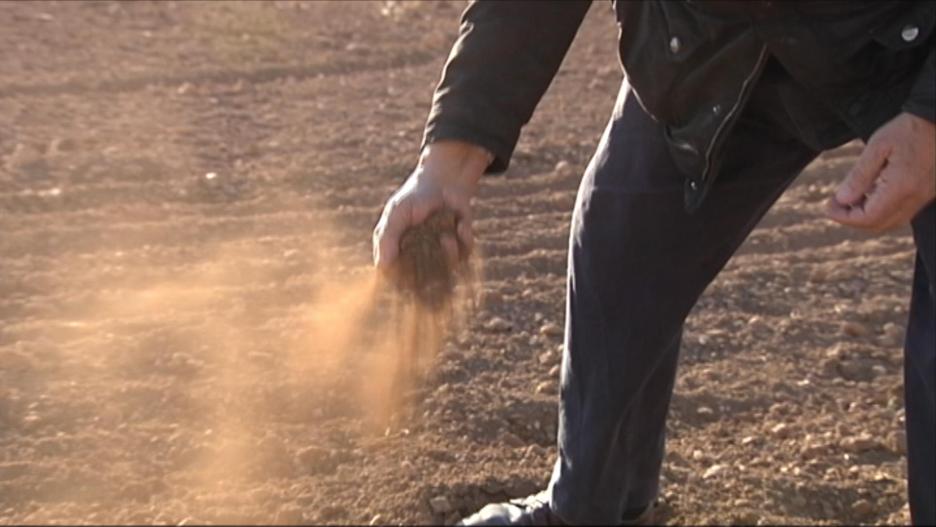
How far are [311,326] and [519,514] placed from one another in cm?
126

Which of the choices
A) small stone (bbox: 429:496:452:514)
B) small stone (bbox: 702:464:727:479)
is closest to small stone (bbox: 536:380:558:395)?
small stone (bbox: 702:464:727:479)

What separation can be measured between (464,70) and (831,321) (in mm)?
2085

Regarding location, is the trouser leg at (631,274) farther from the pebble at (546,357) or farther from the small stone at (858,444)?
the pebble at (546,357)

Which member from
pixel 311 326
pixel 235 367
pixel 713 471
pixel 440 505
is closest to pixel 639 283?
pixel 440 505

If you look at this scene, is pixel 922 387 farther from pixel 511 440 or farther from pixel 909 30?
pixel 511 440

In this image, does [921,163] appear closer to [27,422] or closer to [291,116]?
[27,422]

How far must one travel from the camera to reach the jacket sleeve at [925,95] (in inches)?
96.0

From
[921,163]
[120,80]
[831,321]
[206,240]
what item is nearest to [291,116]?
[120,80]

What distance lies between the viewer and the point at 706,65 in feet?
8.68

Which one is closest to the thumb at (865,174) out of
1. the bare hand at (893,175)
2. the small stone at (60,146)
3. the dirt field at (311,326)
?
the bare hand at (893,175)

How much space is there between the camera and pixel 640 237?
2863mm

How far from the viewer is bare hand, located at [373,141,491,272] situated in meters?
2.64

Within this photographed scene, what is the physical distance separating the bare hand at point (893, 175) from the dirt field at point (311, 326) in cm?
119

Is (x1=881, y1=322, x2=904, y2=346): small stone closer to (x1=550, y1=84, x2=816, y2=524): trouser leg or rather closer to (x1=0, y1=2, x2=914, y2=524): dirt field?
(x1=0, y1=2, x2=914, y2=524): dirt field
